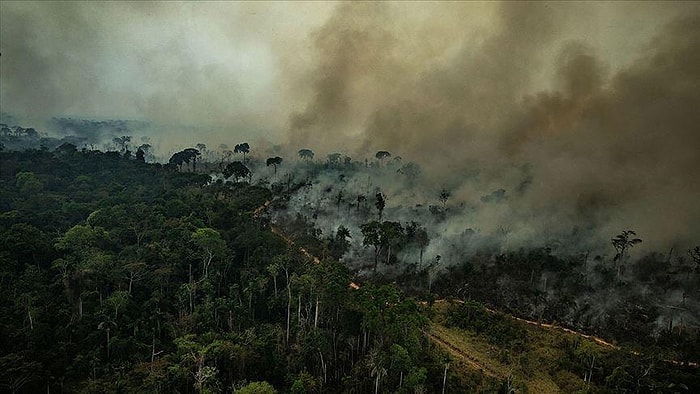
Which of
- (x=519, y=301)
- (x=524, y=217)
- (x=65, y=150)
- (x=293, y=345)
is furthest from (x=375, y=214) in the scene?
(x=65, y=150)

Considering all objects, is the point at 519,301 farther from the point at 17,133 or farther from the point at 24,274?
the point at 17,133

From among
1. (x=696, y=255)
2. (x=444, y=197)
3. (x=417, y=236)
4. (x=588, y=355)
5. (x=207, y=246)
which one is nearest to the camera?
(x=588, y=355)

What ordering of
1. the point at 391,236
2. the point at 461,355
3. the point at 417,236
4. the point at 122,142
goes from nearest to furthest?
the point at 461,355
the point at 391,236
the point at 417,236
the point at 122,142

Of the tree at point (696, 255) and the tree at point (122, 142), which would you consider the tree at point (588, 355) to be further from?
the tree at point (122, 142)

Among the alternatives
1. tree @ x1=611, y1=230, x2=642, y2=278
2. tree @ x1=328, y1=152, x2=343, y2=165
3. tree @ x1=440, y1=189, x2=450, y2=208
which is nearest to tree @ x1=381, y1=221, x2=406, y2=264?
tree @ x1=440, y1=189, x2=450, y2=208

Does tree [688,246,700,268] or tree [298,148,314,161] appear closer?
tree [688,246,700,268]

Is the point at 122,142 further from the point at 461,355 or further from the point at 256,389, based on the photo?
the point at 256,389

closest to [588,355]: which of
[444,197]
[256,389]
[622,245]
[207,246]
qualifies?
[622,245]

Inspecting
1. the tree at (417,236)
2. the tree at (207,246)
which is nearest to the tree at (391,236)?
the tree at (417,236)

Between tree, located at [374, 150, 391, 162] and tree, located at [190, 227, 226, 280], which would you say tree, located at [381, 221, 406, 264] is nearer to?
tree, located at [190, 227, 226, 280]
